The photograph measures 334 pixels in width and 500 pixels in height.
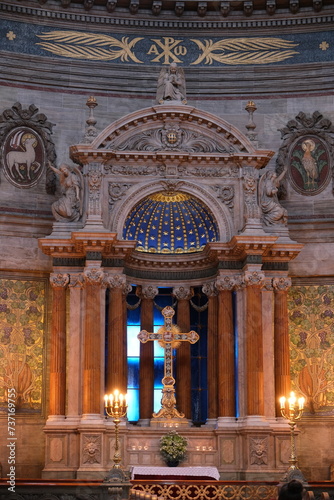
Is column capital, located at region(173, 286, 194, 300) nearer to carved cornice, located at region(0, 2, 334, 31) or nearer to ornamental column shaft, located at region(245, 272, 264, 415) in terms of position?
ornamental column shaft, located at region(245, 272, 264, 415)

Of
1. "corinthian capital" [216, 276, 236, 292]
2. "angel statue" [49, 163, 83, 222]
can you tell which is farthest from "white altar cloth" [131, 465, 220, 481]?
"angel statue" [49, 163, 83, 222]

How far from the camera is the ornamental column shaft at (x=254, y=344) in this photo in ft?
83.6

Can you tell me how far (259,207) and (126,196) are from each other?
3.71m

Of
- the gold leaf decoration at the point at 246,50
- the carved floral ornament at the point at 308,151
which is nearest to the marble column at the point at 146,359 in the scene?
the carved floral ornament at the point at 308,151

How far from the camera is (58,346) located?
1024 inches

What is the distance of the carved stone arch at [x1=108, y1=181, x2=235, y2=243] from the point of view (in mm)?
26578

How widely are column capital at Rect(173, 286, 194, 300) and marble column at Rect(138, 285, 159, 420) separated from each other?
56 centimetres

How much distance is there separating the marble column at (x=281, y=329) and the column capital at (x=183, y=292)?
2728 mm

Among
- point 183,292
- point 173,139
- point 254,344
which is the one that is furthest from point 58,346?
point 173,139

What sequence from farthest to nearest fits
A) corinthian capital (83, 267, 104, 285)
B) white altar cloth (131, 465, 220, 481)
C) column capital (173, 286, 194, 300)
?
1. column capital (173, 286, 194, 300)
2. corinthian capital (83, 267, 104, 285)
3. white altar cloth (131, 465, 220, 481)

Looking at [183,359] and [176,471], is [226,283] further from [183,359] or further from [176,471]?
[176,471]

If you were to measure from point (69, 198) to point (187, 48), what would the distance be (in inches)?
284

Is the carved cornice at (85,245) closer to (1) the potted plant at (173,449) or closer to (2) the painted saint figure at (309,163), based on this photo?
(1) the potted plant at (173,449)

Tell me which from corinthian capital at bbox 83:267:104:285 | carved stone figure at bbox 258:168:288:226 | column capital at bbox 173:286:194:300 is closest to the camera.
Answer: corinthian capital at bbox 83:267:104:285
